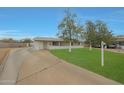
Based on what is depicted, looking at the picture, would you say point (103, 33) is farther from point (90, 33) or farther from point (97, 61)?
point (97, 61)

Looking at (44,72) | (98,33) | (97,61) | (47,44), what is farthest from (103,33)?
(47,44)

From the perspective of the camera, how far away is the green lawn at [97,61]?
6.36 meters

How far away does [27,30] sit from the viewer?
7.08 meters

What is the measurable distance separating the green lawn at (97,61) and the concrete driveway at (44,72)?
0.74 feet

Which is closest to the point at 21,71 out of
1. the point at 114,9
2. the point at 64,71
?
the point at 64,71

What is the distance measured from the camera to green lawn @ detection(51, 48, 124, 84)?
636 centimetres

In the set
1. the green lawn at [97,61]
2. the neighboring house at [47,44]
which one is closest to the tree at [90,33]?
the green lawn at [97,61]

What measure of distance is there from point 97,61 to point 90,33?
84 cm

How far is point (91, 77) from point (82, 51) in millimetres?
1987

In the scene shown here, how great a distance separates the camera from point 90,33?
7617 millimetres

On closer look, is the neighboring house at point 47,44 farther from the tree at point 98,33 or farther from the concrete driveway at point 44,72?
the tree at point 98,33

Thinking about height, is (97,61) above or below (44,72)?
above

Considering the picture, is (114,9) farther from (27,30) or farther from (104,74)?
(27,30)
